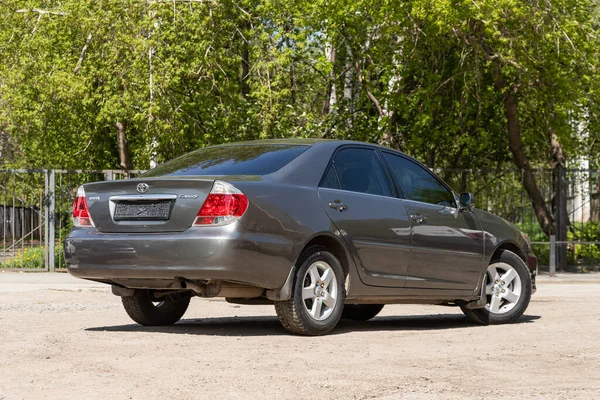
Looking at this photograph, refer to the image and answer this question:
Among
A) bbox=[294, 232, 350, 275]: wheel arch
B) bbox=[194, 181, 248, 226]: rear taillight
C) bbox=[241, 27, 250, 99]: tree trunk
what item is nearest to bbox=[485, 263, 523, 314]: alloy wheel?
bbox=[294, 232, 350, 275]: wheel arch

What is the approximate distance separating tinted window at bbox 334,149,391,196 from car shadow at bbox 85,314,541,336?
128 cm

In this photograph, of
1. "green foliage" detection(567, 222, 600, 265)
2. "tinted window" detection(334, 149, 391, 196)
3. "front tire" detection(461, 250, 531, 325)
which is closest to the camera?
"tinted window" detection(334, 149, 391, 196)

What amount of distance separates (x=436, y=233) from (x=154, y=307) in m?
2.69

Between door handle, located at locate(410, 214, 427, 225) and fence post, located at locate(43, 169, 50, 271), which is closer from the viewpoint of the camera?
door handle, located at locate(410, 214, 427, 225)

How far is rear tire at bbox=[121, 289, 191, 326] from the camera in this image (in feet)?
33.6

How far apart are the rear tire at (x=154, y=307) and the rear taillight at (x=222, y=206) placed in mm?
1696

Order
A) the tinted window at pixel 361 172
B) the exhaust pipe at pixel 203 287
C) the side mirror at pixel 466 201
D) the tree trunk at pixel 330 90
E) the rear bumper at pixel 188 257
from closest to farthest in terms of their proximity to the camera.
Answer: the rear bumper at pixel 188 257
the exhaust pipe at pixel 203 287
the tinted window at pixel 361 172
the side mirror at pixel 466 201
the tree trunk at pixel 330 90

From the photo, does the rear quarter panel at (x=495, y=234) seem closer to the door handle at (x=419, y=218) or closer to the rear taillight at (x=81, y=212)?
the door handle at (x=419, y=218)

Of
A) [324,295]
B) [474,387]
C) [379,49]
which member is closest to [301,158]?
[324,295]

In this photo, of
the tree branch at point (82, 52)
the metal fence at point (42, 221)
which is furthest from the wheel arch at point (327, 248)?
the tree branch at point (82, 52)

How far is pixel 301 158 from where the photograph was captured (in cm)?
966

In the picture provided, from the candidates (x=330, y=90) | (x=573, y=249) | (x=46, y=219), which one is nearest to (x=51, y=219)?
(x=46, y=219)

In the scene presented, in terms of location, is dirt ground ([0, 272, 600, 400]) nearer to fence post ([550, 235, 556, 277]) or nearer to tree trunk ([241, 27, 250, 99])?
fence post ([550, 235, 556, 277])

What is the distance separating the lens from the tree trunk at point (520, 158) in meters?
24.0
